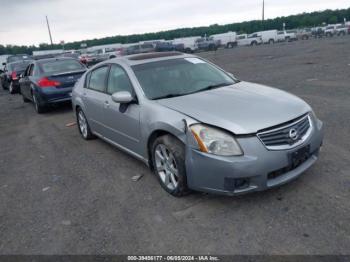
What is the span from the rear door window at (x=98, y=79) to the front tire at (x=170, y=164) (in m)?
1.90

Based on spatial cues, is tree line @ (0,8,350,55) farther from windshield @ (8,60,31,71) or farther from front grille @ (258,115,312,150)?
front grille @ (258,115,312,150)

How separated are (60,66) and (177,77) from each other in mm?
6509

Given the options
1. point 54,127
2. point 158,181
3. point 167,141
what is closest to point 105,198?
point 158,181

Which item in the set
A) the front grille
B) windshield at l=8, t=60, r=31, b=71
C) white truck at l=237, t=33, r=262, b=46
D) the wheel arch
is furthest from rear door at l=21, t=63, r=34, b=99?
white truck at l=237, t=33, r=262, b=46

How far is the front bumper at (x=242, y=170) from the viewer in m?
3.22

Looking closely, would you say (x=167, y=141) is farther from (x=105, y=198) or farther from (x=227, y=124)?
(x=105, y=198)

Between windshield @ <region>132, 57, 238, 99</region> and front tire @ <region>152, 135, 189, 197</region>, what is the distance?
2.34ft

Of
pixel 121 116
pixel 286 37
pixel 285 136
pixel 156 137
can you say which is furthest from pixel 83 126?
pixel 286 37

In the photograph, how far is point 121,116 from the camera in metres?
4.69

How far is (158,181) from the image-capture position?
14.3 ft

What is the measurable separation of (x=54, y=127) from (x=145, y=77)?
14.9ft

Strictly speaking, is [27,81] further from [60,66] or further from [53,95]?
[53,95]

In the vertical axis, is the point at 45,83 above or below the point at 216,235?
above

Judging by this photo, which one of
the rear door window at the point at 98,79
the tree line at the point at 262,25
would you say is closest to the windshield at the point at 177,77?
A: the rear door window at the point at 98,79
